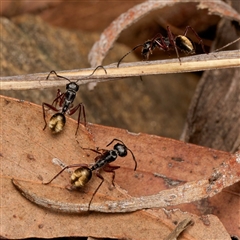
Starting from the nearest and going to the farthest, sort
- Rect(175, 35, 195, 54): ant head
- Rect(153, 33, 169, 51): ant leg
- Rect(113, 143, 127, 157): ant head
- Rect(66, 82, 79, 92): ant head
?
→ Rect(113, 143, 127, 157): ant head, Rect(66, 82, 79, 92): ant head, Rect(175, 35, 195, 54): ant head, Rect(153, 33, 169, 51): ant leg

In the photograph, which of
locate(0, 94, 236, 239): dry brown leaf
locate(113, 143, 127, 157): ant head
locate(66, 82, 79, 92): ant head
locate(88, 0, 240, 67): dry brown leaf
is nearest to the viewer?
locate(0, 94, 236, 239): dry brown leaf

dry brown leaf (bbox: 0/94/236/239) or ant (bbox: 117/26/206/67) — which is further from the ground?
ant (bbox: 117/26/206/67)

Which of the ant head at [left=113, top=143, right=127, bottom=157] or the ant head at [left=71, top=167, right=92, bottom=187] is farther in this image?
the ant head at [left=113, top=143, right=127, bottom=157]

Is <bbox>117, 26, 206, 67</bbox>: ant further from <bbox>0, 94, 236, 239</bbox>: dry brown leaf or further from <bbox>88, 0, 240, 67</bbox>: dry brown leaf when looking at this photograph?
<bbox>0, 94, 236, 239</bbox>: dry brown leaf

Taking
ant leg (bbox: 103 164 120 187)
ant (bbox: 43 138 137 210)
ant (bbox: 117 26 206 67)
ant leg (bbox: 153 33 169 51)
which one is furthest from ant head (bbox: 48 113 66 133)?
ant leg (bbox: 153 33 169 51)

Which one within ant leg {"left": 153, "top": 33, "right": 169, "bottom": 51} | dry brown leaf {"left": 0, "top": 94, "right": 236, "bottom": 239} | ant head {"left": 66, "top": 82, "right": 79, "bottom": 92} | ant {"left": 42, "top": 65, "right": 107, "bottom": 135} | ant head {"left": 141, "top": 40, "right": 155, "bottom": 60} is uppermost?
ant leg {"left": 153, "top": 33, "right": 169, "bottom": 51}

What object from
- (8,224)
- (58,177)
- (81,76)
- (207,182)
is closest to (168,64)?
(81,76)

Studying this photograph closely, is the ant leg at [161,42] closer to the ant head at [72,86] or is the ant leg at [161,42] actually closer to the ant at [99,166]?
the ant head at [72,86]
